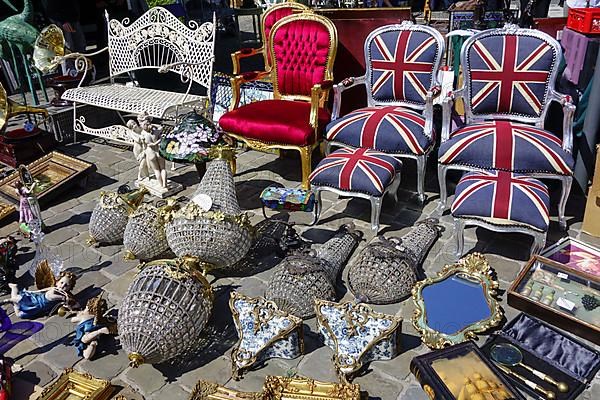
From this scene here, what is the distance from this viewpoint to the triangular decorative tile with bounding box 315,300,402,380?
9.95ft

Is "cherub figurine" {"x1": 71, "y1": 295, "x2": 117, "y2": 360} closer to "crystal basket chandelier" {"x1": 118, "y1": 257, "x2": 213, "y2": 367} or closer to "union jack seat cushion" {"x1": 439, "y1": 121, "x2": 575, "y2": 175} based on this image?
"crystal basket chandelier" {"x1": 118, "y1": 257, "x2": 213, "y2": 367}

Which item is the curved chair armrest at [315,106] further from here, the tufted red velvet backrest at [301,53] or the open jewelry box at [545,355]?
the open jewelry box at [545,355]

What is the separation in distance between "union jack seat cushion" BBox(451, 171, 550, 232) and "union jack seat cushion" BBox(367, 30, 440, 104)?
4.93ft

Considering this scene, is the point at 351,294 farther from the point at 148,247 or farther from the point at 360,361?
the point at 148,247

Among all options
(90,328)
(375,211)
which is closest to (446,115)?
(375,211)

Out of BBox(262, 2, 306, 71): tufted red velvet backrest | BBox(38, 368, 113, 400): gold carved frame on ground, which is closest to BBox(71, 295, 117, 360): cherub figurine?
BBox(38, 368, 113, 400): gold carved frame on ground

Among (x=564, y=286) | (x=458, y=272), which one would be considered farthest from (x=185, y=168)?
(x=564, y=286)

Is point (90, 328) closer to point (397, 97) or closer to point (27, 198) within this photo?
point (27, 198)

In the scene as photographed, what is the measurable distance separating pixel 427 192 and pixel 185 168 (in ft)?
9.50

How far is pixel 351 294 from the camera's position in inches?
151

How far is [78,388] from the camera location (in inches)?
117

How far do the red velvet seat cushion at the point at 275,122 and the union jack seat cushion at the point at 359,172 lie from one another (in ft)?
1.88

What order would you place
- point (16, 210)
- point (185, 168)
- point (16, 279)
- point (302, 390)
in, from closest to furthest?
point (302, 390), point (16, 279), point (16, 210), point (185, 168)

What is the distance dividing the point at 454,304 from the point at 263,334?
4.30ft
